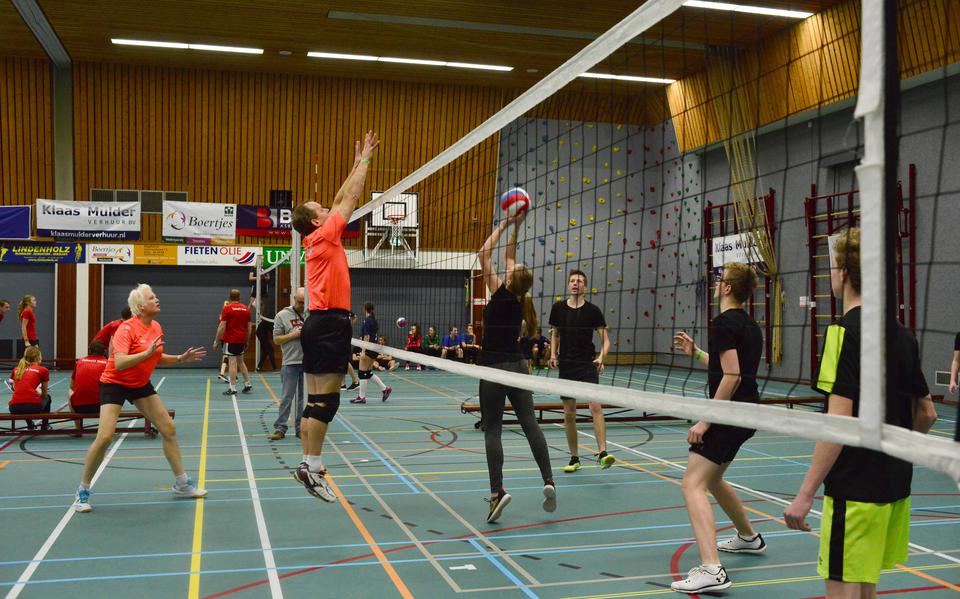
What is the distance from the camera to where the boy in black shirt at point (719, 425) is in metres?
4.09

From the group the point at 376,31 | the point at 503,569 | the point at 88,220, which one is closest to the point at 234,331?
the point at 88,220

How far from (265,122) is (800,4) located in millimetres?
12352

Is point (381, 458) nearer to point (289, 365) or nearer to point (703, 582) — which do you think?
point (289, 365)

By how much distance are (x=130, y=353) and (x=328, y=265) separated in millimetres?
1948

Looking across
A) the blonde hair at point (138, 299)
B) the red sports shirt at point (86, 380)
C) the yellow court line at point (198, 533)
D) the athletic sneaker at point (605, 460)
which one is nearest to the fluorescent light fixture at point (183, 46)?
the red sports shirt at point (86, 380)

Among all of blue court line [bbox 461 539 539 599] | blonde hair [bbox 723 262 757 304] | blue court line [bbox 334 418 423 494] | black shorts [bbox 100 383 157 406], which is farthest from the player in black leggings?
black shorts [bbox 100 383 157 406]

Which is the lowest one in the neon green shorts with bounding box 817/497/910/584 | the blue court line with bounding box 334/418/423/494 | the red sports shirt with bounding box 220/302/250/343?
the blue court line with bounding box 334/418/423/494

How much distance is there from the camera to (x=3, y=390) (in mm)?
14383

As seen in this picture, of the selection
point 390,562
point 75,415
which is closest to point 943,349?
point 390,562

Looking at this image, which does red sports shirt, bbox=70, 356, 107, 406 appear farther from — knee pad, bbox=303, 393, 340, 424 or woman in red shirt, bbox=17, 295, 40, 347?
woman in red shirt, bbox=17, 295, 40, 347

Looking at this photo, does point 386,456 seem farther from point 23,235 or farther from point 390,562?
point 23,235

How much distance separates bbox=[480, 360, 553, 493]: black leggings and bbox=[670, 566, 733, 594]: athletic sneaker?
5.30 ft

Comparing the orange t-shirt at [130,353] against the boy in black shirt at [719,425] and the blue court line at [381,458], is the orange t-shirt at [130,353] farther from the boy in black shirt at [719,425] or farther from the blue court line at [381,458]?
the boy in black shirt at [719,425]

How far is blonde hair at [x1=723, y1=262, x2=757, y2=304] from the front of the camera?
4309mm
